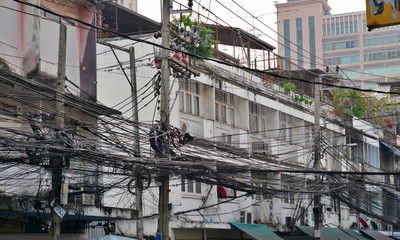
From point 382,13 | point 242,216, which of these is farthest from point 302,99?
point 382,13

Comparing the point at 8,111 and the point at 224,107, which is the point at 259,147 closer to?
the point at 224,107

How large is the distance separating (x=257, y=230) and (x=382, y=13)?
20.7 m

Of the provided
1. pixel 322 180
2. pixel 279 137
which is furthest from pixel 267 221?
pixel 322 180

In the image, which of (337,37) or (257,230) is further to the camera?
(337,37)

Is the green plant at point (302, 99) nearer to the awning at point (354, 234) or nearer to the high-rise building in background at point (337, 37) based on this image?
the awning at point (354, 234)

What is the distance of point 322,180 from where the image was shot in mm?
30422

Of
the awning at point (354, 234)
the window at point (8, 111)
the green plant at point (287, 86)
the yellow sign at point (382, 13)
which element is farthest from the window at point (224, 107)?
the yellow sign at point (382, 13)

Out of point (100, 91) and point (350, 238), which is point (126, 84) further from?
point (350, 238)

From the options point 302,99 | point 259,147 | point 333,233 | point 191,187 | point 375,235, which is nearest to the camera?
point 191,187

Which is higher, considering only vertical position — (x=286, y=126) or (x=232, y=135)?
(x=286, y=126)

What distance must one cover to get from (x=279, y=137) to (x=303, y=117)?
2.60m

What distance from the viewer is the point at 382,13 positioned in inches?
549

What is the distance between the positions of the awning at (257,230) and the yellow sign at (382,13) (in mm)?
19301

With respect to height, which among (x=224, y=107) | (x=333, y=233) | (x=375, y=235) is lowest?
(x=375, y=235)
